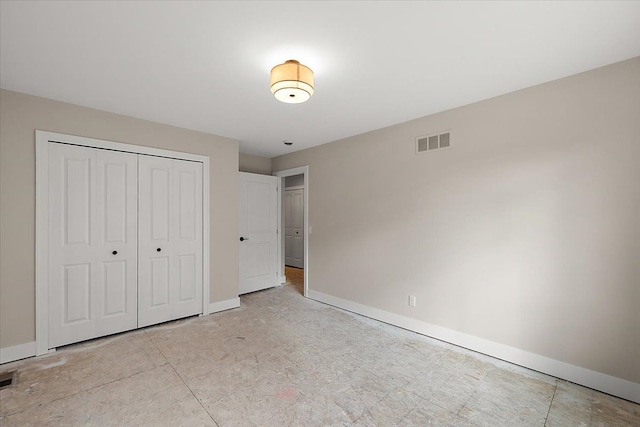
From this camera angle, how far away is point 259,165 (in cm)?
518

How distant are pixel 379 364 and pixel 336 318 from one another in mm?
1187

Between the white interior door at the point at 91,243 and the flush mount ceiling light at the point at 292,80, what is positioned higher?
the flush mount ceiling light at the point at 292,80

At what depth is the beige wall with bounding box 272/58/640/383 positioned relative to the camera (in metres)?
2.07

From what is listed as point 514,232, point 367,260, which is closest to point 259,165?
point 367,260

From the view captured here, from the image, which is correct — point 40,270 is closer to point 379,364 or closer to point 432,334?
point 379,364

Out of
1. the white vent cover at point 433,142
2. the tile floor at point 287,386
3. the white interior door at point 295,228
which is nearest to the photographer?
the tile floor at point 287,386

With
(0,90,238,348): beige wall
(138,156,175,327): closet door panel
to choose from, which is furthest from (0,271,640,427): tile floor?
(0,90,238,348): beige wall

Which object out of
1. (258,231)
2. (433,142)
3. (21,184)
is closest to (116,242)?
(21,184)

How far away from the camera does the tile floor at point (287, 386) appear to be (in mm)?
1838

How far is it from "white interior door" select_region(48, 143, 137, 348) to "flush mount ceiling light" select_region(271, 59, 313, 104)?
2.26 m

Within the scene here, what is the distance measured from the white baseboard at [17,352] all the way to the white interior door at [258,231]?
8.03 feet

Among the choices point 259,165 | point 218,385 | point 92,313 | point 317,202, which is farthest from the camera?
point 259,165

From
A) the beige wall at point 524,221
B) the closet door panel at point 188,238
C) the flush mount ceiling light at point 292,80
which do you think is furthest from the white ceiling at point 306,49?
the closet door panel at point 188,238

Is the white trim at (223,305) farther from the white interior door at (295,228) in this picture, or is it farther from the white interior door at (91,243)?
the white interior door at (295,228)
